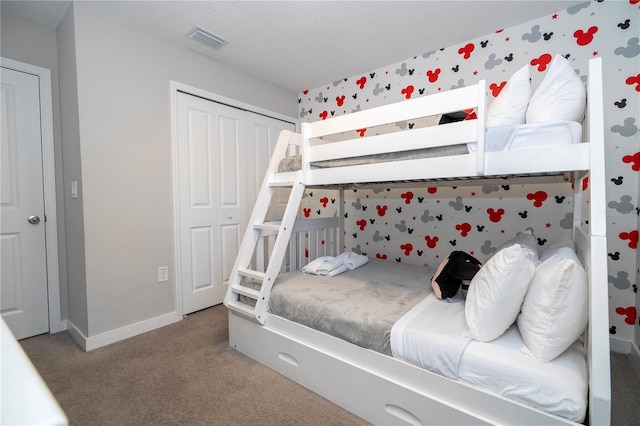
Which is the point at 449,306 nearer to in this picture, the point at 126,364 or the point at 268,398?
the point at 268,398

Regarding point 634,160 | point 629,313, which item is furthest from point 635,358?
point 634,160

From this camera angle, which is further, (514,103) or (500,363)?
(514,103)

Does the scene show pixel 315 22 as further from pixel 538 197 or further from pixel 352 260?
pixel 538 197

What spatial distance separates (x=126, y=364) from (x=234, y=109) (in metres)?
2.28

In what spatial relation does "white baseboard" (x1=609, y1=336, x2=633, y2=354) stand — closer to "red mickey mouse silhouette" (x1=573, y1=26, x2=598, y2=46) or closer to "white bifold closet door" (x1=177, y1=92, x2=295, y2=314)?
"red mickey mouse silhouette" (x1=573, y1=26, x2=598, y2=46)

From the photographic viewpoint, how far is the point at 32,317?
2.21 meters

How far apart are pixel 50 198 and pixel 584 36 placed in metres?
4.02

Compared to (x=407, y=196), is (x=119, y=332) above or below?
below

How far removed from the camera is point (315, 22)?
7.22ft

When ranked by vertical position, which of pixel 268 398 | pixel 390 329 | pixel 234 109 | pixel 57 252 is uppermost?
pixel 234 109

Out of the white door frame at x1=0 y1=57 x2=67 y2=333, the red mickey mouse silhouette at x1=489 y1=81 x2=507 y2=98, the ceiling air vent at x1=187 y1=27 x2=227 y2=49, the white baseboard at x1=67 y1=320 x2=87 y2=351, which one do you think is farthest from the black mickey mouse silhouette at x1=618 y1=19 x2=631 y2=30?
the white baseboard at x1=67 y1=320 x2=87 y2=351

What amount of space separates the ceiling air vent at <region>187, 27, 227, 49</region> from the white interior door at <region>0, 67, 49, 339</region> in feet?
3.84

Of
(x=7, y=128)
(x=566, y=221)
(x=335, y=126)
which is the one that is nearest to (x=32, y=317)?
(x=7, y=128)

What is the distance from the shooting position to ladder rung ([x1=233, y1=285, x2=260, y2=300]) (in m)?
1.83
